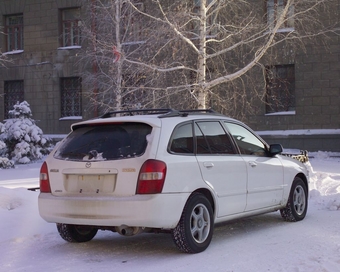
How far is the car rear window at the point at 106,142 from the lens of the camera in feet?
20.5

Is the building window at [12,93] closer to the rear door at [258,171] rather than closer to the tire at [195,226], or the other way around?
the rear door at [258,171]

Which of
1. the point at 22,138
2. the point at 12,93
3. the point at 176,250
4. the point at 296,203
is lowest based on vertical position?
the point at 176,250

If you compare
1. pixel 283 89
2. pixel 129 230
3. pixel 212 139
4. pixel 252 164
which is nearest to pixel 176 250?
pixel 129 230

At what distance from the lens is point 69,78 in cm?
2775

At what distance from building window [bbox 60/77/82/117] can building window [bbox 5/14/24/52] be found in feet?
10.7

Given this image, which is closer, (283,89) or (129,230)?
(129,230)

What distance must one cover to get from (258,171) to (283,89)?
15485 millimetres

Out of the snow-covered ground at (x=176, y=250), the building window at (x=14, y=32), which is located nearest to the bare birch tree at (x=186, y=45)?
the snow-covered ground at (x=176, y=250)

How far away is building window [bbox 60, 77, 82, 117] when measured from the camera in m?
27.4

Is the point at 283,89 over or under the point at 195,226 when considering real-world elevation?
over

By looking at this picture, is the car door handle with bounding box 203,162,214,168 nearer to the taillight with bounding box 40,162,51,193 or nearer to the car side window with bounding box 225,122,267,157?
the car side window with bounding box 225,122,267,157

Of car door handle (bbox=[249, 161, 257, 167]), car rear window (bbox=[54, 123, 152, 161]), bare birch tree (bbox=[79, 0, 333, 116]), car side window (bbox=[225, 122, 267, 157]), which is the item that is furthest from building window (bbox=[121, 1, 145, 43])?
car rear window (bbox=[54, 123, 152, 161])

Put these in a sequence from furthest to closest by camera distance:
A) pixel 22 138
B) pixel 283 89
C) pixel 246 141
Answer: pixel 283 89 → pixel 22 138 → pixel 246 141

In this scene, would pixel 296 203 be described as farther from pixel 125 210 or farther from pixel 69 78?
pixel 69 78
